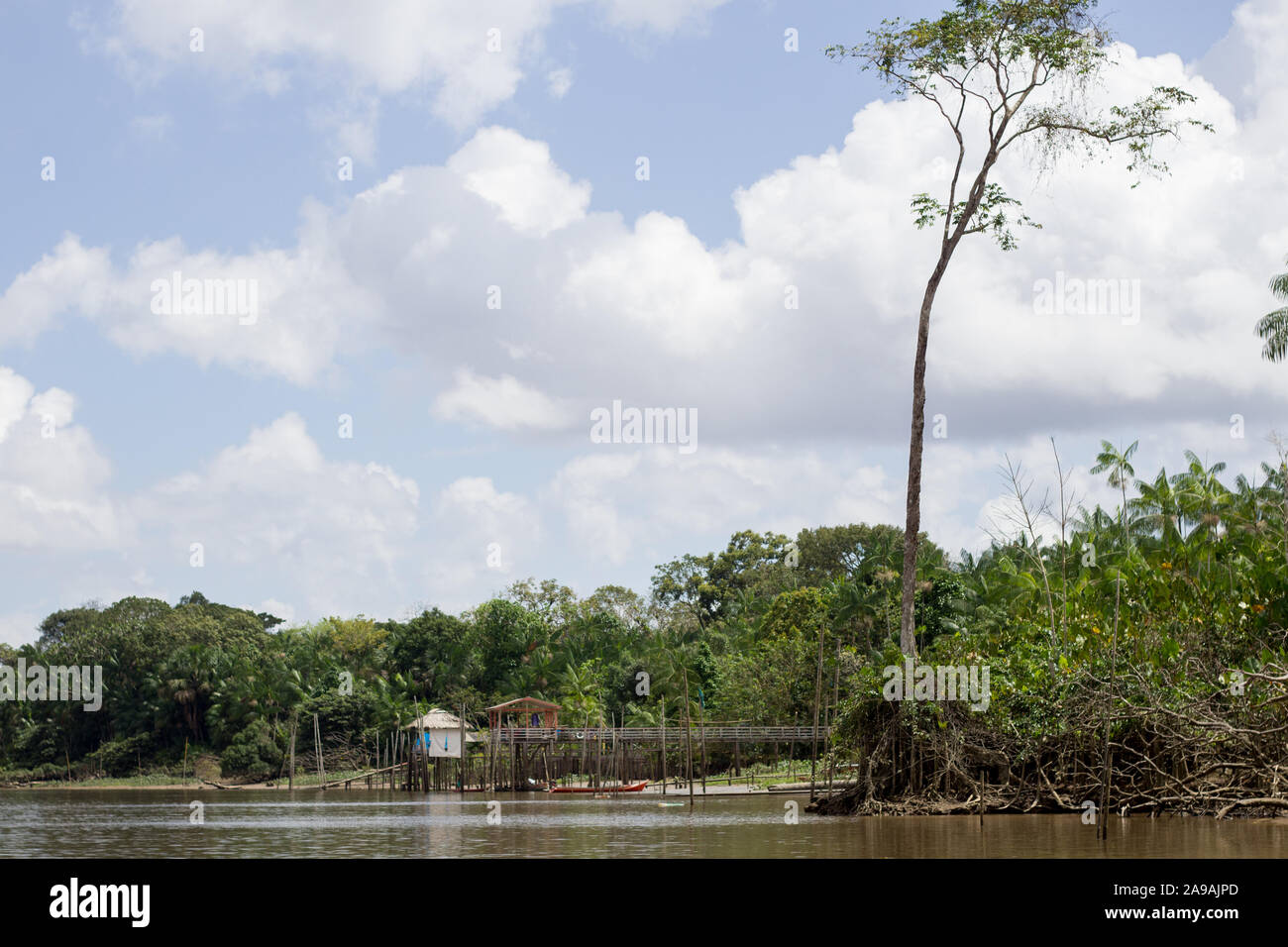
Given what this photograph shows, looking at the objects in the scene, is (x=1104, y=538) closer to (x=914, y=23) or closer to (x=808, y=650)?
(x=808, y=650)

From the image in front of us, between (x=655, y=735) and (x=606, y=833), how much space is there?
20.7 meters

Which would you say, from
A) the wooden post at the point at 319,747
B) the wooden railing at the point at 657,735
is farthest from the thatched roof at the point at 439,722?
the wooden post at the point at 319,747

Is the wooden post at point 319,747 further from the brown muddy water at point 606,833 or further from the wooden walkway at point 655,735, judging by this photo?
the brown muddy water at point 606,833

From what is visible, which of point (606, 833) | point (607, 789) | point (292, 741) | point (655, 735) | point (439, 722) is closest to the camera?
point (606, 833)

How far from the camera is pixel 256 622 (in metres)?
72.0

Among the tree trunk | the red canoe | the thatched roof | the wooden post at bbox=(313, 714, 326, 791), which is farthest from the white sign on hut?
the tree trunk

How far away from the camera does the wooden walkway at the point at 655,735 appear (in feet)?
139

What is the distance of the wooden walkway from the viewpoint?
139 feet

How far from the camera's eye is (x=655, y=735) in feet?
143

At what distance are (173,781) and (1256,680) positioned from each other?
4931cm

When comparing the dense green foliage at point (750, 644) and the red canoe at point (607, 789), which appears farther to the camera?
the red canoe at point (607, 789)

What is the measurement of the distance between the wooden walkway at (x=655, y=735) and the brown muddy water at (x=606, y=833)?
7.08m

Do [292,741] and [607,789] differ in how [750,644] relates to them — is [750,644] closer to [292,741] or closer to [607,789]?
[607,789]

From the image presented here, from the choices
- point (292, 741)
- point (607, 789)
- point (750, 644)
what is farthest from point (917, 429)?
point (292, 741)
